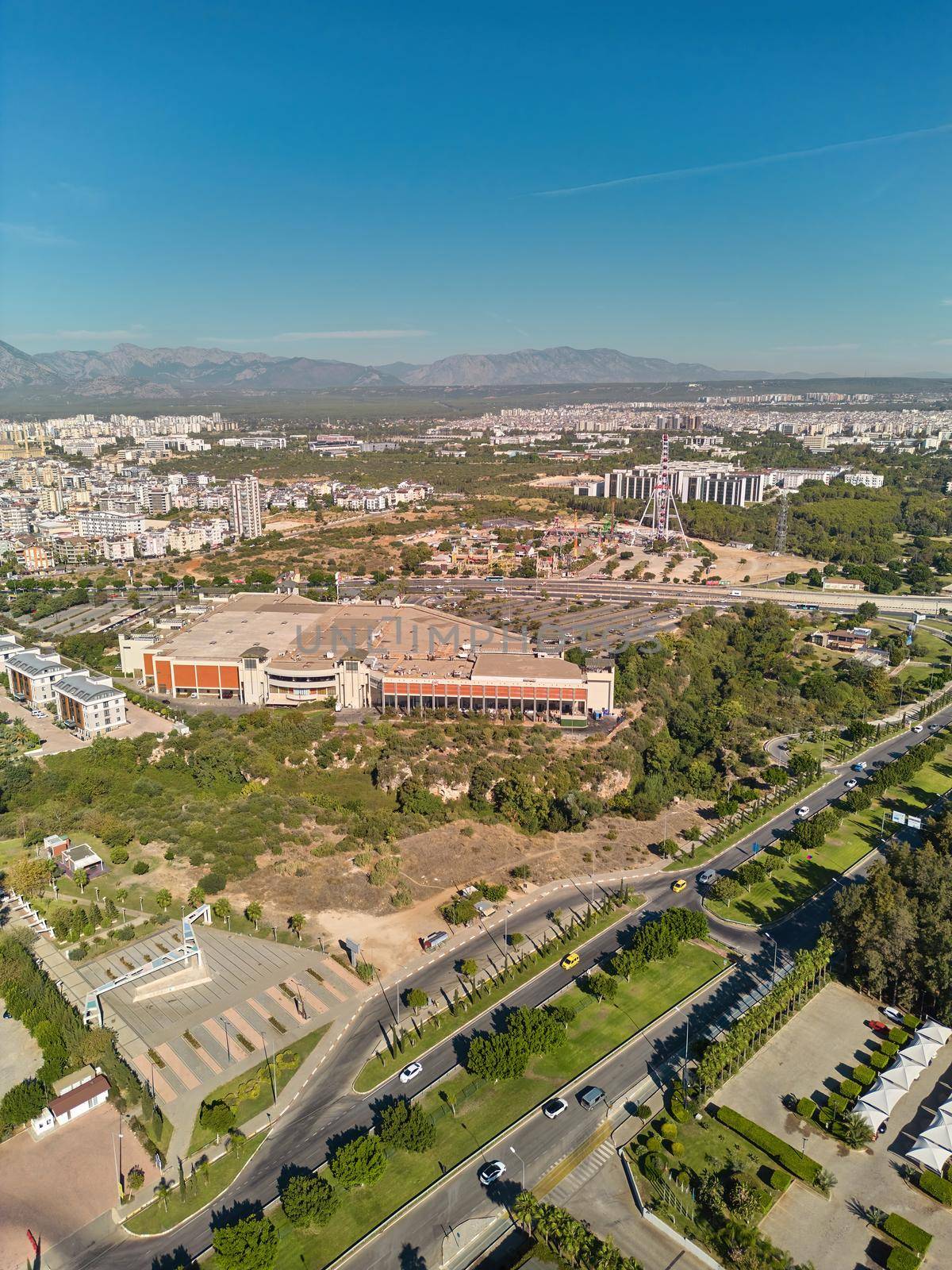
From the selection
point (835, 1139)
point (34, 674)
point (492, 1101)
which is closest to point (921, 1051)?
point (835, 1139)

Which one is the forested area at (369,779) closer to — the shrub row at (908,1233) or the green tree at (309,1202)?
the green tree at (309,1202)

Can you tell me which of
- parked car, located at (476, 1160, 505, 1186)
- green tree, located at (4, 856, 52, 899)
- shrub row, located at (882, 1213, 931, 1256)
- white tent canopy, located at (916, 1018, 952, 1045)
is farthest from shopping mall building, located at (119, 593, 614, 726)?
shrub row, located at (882, 1213, 931, 1256)

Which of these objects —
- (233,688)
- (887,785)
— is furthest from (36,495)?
(887,785)

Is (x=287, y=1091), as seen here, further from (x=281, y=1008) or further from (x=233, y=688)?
(x=233, y=688)

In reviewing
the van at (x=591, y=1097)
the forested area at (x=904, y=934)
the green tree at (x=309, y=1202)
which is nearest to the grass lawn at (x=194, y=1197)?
the green tree at (x=309, y=1202)

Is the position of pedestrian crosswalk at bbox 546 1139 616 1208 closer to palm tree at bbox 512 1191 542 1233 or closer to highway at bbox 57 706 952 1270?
highway at bbox 57 706 952 1270

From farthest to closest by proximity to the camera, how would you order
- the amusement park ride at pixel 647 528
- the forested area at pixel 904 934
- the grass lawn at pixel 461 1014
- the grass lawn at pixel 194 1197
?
the amusement park ride at pixel 647 528, the forested area at pixel 904 934, the grass lawn at pixel 461 1014, the grass lawn at pixel 194 1197
